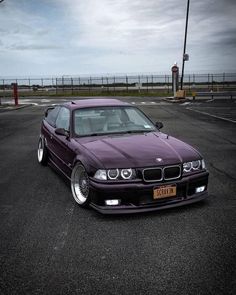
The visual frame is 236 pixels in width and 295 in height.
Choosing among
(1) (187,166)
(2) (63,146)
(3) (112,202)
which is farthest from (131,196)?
(2) (63,146)

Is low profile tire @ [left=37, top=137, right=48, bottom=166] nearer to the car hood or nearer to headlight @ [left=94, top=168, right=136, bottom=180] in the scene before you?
the car hood

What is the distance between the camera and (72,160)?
5.59 meters

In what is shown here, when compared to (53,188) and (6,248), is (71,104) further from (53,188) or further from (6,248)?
(6,248)

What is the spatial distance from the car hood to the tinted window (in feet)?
2.49

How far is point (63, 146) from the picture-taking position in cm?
612

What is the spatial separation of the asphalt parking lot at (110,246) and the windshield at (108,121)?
107 centimetres

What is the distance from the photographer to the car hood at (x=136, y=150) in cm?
479

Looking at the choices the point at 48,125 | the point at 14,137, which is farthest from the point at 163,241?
the point at 14,137

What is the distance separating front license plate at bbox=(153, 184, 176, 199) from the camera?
4.68 m

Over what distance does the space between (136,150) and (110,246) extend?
1469mm

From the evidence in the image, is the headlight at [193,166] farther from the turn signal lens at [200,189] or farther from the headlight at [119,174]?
the headlight at [119,174]

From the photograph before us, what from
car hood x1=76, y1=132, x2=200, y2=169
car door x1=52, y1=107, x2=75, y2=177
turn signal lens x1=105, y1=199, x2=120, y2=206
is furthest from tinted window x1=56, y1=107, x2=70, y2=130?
turn signal lens x1=105, y1=199, x2=120, y2=206

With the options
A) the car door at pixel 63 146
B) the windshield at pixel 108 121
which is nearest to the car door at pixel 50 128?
the car door at pixel 63 146

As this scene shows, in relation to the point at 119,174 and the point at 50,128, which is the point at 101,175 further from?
the point at 50,128
